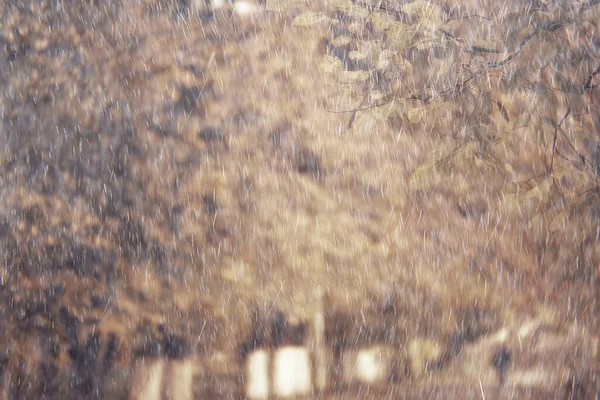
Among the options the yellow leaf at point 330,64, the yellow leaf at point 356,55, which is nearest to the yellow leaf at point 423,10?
the yellow leaf at point 356,55

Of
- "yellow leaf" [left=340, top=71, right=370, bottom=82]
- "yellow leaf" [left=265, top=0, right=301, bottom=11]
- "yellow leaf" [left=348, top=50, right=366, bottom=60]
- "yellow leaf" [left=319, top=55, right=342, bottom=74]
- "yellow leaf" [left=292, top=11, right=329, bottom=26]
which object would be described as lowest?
"yellow leaf" [left=340, top=71, right=370, bottom=82]

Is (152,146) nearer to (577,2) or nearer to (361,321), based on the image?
(361,321)

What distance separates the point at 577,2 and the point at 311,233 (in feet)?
4.60

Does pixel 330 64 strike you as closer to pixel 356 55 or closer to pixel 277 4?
pixel 356 55

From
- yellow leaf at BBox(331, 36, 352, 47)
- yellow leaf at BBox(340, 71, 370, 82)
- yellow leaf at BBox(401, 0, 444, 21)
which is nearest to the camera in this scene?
yellow leaf at BBox(401, 0, 444, 21)

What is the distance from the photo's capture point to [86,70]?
2.79 m

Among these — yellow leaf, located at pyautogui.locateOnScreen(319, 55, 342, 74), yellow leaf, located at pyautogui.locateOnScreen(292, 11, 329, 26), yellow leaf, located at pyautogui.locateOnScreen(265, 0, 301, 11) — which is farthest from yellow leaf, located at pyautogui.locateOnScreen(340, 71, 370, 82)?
yellow leaf, located at pyautogui.locateOnScreen(265, 0, 301, 11)

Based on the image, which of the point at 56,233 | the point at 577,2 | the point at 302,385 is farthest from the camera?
the point at 56,233

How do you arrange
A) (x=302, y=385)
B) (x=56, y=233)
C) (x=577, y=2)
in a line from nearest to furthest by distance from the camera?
(x=577, y=2) < (x=302, y=385) < (x=56, y=233)

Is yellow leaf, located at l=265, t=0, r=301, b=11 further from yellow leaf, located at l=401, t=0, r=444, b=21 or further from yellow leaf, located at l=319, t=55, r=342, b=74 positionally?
yellow leaf, located at l=401, t=0, r=444, b=21

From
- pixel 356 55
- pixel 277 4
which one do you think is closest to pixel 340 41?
pixel 356 55

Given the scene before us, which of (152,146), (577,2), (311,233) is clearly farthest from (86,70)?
(577,2)

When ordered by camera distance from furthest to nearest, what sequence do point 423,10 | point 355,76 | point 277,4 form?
point 277,4 < point 355,76 < point 423,10

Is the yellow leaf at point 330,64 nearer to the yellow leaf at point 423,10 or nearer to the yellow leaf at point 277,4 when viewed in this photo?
the yellow leaf at point 277,4
